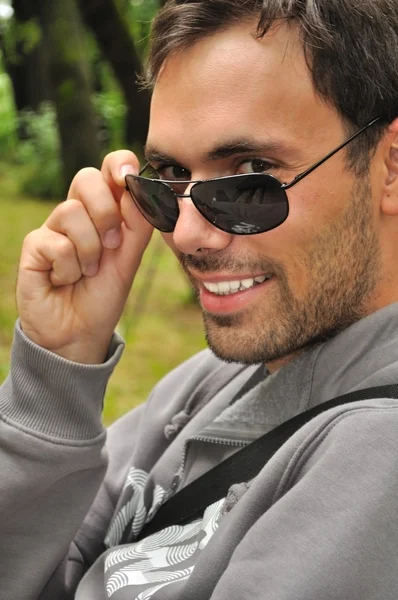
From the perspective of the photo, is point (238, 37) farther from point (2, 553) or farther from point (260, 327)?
point (2, 553)

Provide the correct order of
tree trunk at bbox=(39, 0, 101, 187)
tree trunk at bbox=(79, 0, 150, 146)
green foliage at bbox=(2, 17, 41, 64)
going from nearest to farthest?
1. tree trunk at bbox=(39, 0, 101, 187)
2. green foliage at bbox=(2, 17, 41, 64)
3. tree trunk at bbox=(79, 0, 150, 146)

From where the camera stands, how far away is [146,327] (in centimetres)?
792

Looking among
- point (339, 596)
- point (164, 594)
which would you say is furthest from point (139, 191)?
point (339, 596)

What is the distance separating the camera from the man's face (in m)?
1.81

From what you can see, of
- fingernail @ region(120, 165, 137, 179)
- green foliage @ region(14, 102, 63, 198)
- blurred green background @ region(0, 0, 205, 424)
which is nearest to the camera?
fingernail @ region(120, 165, 137, 179)

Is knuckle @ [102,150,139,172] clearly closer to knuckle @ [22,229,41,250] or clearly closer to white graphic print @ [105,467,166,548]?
knuckle @ [22,229,41,250]

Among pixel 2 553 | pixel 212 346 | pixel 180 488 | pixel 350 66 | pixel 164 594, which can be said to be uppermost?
pixel 350 66

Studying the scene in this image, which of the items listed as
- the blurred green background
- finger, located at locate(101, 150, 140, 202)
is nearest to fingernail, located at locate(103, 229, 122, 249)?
finger, located at locate(101, 150, 140, 202)

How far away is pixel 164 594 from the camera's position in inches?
66.0

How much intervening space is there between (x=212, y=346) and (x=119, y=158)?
0.58 metres

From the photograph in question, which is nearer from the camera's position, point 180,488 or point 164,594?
point 164,594

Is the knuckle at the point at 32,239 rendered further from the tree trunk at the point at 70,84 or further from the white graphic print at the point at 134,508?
the tree trunk at the point at 70,84

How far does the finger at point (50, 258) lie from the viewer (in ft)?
7.49

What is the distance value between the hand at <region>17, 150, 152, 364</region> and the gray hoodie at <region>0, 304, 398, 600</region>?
0.07 metres
